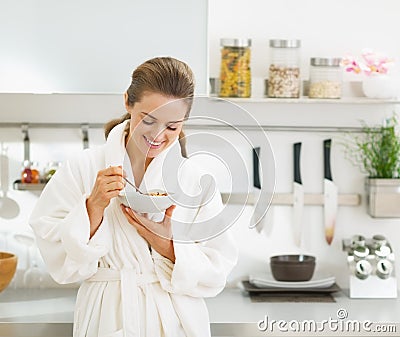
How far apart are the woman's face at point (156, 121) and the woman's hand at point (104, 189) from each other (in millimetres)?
94

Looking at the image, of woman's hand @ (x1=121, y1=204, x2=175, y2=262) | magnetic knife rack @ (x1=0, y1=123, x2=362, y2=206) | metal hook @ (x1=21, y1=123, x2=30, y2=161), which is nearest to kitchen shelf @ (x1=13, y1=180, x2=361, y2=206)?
magnetic knife rack @ (x1=0, y1=123, x2=362, y2=206)

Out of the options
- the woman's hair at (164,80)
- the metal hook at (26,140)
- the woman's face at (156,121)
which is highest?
the woman's hair at (164,80)

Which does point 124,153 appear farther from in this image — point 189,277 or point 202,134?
point 202,134

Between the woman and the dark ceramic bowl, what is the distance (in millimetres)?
608

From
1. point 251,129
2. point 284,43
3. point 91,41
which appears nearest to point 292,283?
point 251,129

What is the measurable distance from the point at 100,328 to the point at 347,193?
1.19m

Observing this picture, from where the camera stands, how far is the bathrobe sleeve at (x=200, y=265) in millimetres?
2051

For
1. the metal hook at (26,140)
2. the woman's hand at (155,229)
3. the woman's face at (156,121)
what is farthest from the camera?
the metal hook at (26,140)

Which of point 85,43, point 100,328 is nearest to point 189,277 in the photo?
point 100,328

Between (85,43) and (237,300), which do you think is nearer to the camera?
(85,43)

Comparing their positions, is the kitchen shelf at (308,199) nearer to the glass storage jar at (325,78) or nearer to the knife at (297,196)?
the knife at (297,196)

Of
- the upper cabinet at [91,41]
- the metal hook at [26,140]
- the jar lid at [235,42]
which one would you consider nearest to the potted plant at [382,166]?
the jar lid at [235,42]

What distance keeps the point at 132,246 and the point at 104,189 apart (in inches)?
8.3

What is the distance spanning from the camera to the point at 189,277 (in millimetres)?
2051
